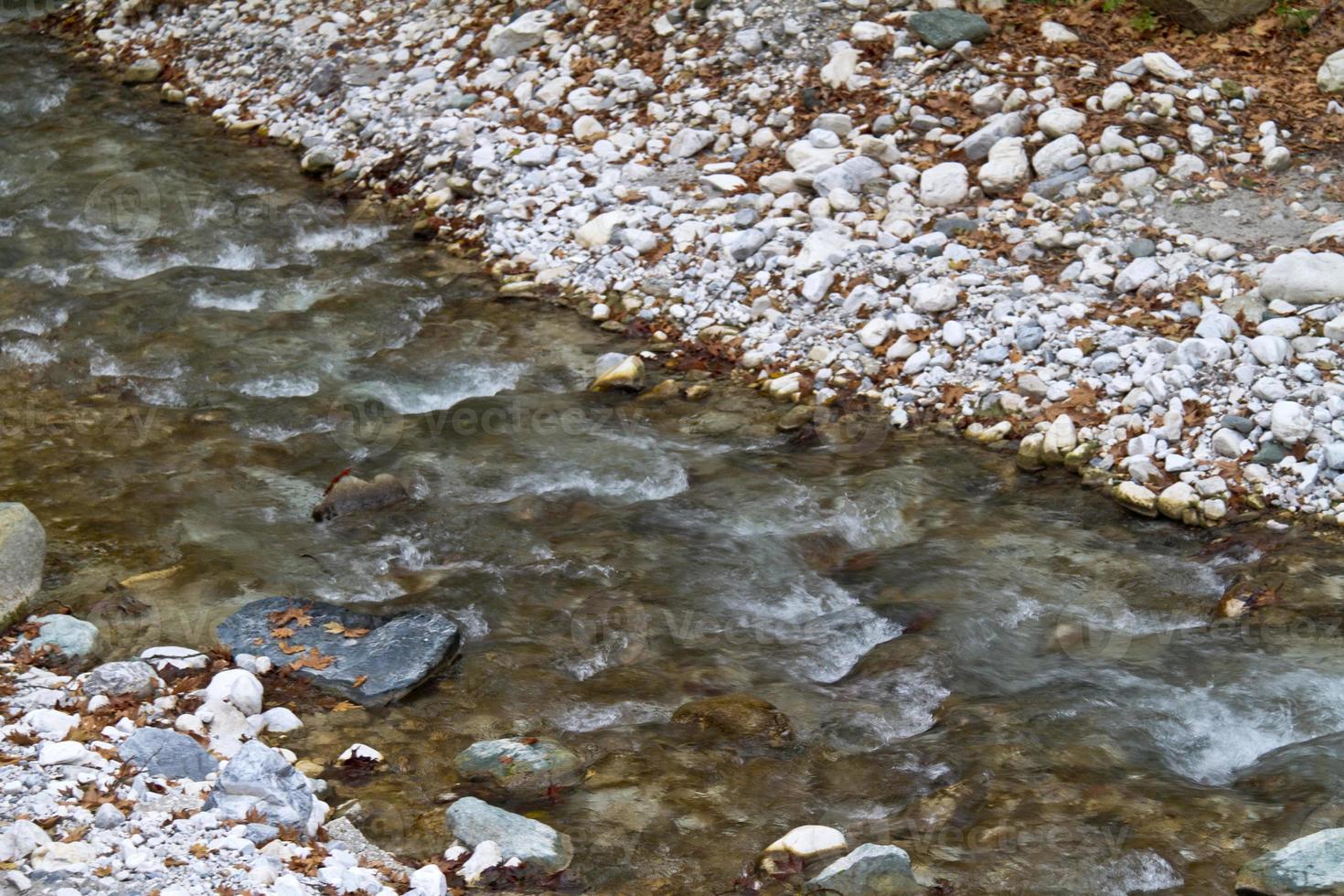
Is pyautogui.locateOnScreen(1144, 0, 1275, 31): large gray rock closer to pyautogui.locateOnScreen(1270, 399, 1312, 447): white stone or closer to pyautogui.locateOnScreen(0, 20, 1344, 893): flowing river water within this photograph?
pyautogui.locateOnScreen(1270, 399, 1312, 447): white stone

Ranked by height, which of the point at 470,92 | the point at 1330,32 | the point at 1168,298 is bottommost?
the point at 1168,298

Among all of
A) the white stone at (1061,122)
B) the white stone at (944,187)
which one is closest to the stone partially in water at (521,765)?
the white stone at (944,187)

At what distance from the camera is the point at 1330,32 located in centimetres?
757

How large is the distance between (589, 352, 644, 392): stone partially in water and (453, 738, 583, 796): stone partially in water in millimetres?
2778

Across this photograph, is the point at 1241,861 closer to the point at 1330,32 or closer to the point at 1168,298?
the point at 1168,298

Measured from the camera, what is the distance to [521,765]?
154 inches

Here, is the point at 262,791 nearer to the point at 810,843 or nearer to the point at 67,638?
the point at 67,638

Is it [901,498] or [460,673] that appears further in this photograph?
[901,498]

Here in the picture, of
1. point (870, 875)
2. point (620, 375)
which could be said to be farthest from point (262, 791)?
point (620, 375)

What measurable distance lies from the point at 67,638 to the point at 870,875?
2.77 meters

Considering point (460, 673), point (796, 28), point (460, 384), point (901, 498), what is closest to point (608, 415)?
point (460, 384)

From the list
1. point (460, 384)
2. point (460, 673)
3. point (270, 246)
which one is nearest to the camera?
point (460, 673)

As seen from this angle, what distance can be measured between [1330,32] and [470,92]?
551 centimetres

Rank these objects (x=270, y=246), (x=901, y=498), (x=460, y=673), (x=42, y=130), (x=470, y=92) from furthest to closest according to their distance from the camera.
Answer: (x=42, y=130) < (x=470, y=92) < (x=270, y=246) < (x=901, y=498) < (x=460, y=673)
